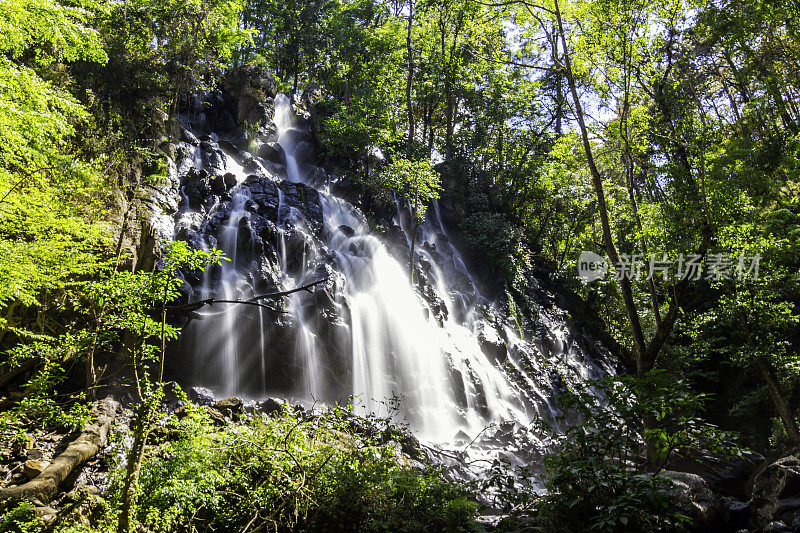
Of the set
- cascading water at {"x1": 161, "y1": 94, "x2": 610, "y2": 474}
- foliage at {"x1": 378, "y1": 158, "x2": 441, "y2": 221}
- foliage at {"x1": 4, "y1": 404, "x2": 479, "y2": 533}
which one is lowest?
foliage at {"x1": 4, "y1": 404, "x2": 479, "y2": 533}

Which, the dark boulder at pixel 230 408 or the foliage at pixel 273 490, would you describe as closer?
the foliage at pixel 273 490

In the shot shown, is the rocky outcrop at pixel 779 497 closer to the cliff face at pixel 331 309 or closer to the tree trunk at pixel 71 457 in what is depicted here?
the cliff face at pixel 331 309

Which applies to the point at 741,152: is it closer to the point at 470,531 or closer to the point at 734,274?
the point at 734,274

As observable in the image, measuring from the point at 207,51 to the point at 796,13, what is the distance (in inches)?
731

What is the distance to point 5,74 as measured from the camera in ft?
19.6

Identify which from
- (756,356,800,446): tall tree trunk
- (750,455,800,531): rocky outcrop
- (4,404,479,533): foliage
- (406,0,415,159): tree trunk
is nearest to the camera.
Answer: (4,404,479,533): foliage

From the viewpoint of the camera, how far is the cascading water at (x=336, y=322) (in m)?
11.9

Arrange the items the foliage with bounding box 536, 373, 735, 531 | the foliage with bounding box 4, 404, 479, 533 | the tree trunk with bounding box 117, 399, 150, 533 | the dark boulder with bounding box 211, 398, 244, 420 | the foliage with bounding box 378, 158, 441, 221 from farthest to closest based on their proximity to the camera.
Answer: the foliage with bounding box 378, 158, 441, 221, the dark boulder with bounding box 211, 398, 244, 420, the foliage with bounding box 4, 404, 479, 533, the tree trunk with bounding box 117, 399, 150, 533, the foliage with bounding box 536, 373, 735, 531

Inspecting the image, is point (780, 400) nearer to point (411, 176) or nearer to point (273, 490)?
point (411, 176)

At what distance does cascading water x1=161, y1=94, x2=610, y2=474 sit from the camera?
11.9 meters

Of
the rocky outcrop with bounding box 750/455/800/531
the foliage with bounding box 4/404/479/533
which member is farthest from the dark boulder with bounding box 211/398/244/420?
the rocky outcrop with bounding box 750/455/800/531

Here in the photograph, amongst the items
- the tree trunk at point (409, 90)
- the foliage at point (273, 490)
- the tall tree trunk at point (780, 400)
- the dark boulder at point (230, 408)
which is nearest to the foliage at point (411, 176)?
the tree trunk at point (409, 90)

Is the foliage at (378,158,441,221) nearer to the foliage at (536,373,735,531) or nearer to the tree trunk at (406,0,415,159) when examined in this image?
the tree trunk at (406,0,415,159)

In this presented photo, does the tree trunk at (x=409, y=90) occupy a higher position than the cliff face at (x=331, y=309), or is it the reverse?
the tree trunk at (x=409, y=90)
